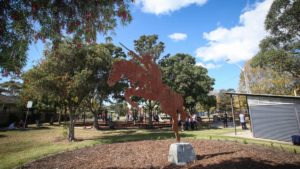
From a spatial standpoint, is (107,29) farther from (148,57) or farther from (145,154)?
(145,154)

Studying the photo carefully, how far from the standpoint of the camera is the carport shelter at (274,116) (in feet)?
47.0

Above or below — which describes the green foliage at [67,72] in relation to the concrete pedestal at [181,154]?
above

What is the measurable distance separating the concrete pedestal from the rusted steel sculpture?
0.99 meters

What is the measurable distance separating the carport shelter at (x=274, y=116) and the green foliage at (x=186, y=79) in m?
11.5

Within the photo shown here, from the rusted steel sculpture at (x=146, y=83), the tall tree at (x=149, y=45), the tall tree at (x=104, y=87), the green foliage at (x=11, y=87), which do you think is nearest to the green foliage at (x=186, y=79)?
the tall tree at (x=149, y=45)

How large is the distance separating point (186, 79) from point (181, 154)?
21.0 meters

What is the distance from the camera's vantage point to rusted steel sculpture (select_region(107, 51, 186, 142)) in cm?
786

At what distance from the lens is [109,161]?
853 cm

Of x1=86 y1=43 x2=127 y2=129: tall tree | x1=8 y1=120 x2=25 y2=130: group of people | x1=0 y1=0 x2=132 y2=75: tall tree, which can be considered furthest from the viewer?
x1=8 y1=120 x2=25 y2=130: group of people

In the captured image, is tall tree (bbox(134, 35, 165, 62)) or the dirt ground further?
tall tree (bbox(134, 35, 165, 62))

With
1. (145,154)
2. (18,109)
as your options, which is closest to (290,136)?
(145,154)

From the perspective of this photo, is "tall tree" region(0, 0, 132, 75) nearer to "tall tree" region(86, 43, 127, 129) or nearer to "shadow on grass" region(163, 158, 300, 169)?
"shadow on grass" region(163, 158, 300, 169)

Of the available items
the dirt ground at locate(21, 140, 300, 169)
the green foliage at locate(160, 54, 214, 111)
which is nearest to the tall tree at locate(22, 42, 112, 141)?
the dirt ground at locate(21, 140, 300, 169)

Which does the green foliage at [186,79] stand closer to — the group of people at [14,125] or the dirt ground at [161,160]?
the dirt ground at [161,160]
